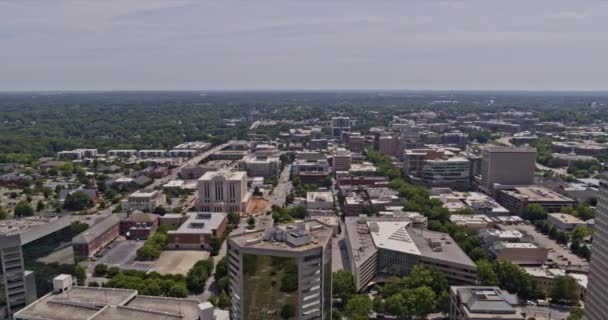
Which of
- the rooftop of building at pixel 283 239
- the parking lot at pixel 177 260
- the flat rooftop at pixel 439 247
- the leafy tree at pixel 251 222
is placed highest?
the rooftop of building at pixel 283 239

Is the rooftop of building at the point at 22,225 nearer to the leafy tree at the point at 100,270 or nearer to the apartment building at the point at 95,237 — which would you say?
the leafy tree at the point at 100,270

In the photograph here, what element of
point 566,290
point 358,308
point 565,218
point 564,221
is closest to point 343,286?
point 358,308

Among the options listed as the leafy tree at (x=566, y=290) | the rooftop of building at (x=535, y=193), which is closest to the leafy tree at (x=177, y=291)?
the leafy tree at (x=566, y=290)

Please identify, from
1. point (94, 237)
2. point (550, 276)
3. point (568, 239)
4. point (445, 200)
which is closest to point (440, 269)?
point (550, 276)

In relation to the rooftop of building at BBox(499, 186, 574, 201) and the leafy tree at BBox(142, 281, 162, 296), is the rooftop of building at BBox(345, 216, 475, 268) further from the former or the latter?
the rooftop of building at BBox(499, 186, 574, 201)

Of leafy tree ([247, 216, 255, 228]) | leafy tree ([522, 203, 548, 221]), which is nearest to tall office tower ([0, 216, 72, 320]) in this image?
leafy tree ([247, 216, 255, 228])

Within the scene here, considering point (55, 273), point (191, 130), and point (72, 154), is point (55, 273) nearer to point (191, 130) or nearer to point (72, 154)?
point (72, 154)
